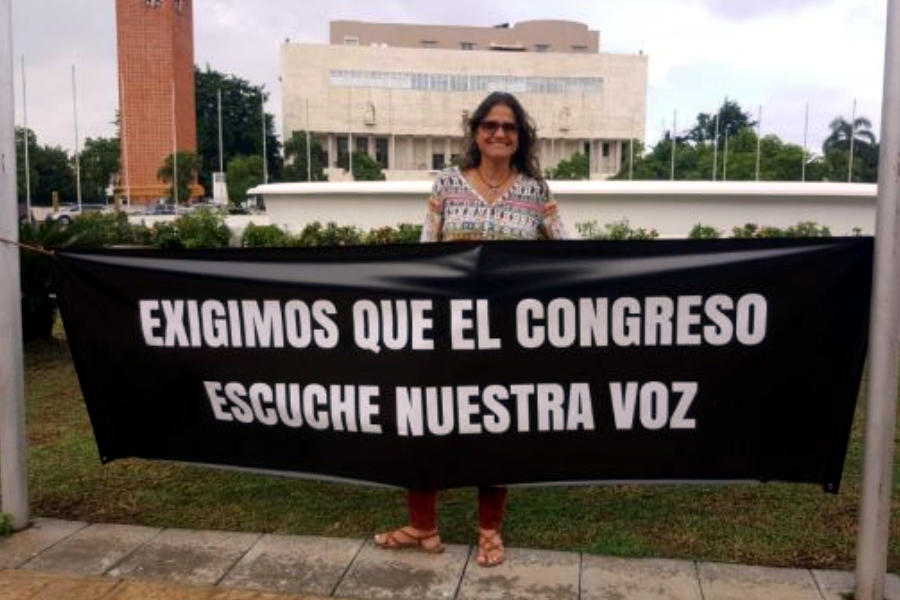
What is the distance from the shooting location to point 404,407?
3596 mm

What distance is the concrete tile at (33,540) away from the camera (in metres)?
3.72

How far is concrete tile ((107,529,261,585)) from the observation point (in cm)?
357

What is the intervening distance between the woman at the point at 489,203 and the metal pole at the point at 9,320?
162 cm

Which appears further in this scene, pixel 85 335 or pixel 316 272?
pixel 85 335

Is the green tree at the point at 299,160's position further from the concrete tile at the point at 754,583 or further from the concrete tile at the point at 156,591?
the concrete tile at the point at 754,583

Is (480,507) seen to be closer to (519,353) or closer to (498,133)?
(519,353)

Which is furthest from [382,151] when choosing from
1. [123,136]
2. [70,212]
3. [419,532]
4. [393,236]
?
[419,532]

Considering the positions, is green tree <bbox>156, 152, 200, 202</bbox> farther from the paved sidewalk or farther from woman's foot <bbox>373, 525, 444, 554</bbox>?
woman's foot <bbox>373, 525, 444, 554</bbox>

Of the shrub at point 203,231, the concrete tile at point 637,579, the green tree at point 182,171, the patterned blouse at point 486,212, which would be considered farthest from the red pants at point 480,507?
the green tree at point 182,171

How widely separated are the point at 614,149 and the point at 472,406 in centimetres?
9436

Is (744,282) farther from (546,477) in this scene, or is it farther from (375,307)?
(375,307)

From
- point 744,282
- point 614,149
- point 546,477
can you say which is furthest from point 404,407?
point 614,149

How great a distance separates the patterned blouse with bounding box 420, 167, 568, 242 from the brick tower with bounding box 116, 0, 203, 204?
70.6 meters

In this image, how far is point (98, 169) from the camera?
7669 centimetres
